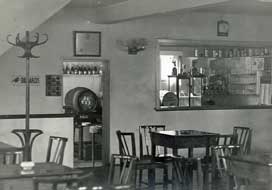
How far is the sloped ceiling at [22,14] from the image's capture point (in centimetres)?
747

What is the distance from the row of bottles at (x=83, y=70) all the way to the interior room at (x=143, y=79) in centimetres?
2

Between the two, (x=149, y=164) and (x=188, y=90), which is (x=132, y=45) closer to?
(x=188, y=90)

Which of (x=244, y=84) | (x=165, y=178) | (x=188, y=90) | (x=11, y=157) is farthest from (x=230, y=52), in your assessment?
(x=11, y=157)

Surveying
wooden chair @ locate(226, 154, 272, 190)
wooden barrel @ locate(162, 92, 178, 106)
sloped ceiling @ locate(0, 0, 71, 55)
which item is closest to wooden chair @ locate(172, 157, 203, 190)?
wooden chair @ locate(226, 154, 272, 190)

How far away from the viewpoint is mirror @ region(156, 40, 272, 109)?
40.5 ft

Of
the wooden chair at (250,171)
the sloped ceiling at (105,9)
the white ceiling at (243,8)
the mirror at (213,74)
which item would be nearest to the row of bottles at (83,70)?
the sloped ceiling at (105,9)

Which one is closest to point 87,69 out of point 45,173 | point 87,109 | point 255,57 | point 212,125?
point 87,109

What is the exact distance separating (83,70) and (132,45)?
1.15 metres

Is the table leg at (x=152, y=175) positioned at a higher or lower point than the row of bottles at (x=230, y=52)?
lower

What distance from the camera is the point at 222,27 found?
12.5m

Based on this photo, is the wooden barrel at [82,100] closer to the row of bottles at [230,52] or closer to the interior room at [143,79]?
the interior room at [143,79]

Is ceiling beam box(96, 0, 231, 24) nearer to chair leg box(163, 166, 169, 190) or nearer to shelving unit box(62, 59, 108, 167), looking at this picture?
shelving unit box(62, 59, 108, 167)

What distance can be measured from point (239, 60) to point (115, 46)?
3.22 m

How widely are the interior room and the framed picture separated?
2 centimetres
